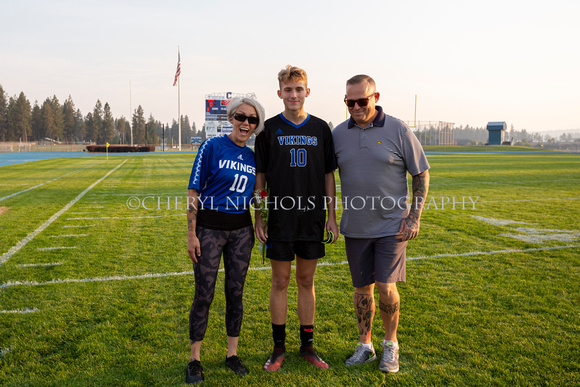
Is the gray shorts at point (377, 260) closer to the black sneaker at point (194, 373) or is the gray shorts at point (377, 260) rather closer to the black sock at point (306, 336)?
the black sock at point (306, 336)

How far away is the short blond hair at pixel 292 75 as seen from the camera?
8.83ft

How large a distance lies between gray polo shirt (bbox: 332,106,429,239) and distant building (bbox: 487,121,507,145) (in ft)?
249

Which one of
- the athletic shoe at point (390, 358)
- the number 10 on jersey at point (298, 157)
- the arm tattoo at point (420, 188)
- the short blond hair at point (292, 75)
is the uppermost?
the short blond hair at point (292, 75)

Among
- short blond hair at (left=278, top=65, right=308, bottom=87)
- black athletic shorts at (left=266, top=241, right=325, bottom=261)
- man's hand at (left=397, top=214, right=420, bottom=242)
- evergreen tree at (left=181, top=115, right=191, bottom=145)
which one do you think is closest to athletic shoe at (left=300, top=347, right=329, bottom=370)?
black athletic shorts at (left=266, top=241, right=325, bottom=261)

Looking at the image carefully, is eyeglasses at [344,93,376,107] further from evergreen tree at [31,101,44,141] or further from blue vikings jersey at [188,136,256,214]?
evergreen tree at [31,101,44,141]

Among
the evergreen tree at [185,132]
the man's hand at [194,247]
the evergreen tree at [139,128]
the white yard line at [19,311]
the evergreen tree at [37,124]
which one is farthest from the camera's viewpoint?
the evergreen tree at [185,132]

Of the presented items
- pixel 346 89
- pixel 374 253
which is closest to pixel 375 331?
pixel 374 253

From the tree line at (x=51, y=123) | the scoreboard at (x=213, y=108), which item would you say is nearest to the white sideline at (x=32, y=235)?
the scoreboard at (x=213, y=108)

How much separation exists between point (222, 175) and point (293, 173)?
48 centimetres

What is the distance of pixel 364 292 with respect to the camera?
119 inches

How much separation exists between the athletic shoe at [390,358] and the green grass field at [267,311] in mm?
59

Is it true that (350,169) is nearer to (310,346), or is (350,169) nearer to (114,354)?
(310,346)

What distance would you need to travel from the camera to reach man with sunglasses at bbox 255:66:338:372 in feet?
8.98

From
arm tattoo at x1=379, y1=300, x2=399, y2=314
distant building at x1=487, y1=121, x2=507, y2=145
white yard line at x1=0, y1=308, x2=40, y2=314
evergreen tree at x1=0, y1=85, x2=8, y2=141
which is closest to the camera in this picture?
arm tattoo at x1=379, y1=300, x2=399, y2=314
